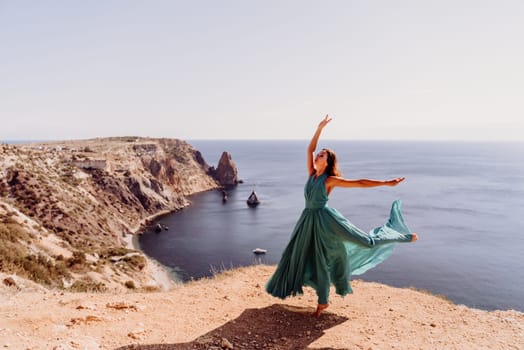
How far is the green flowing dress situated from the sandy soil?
62cm

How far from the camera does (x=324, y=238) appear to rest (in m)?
6.57

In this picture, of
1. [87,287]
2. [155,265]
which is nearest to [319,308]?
[87,287]

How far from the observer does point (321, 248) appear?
21.7ft

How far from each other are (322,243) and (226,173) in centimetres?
10990

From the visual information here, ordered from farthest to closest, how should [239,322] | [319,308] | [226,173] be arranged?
[226,173] < [319,308] < [239,322]

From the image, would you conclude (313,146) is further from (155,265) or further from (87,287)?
(155,265)

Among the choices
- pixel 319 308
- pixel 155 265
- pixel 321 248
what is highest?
pixel 321 248

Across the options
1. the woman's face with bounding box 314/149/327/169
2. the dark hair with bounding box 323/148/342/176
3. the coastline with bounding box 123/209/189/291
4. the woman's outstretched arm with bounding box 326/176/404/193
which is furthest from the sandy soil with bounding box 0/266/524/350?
the coastline with bounding box 123/209/189/291

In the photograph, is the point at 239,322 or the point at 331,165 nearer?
the point at 239,322

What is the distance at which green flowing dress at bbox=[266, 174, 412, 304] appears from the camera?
6555 millimetres

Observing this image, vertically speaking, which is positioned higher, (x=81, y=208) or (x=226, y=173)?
(x=81, y=208)

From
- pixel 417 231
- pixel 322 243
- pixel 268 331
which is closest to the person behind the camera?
pixel 268 331

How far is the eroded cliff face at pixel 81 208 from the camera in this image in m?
20.1

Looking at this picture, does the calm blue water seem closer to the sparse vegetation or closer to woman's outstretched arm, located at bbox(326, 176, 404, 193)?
the sparse vegetation
